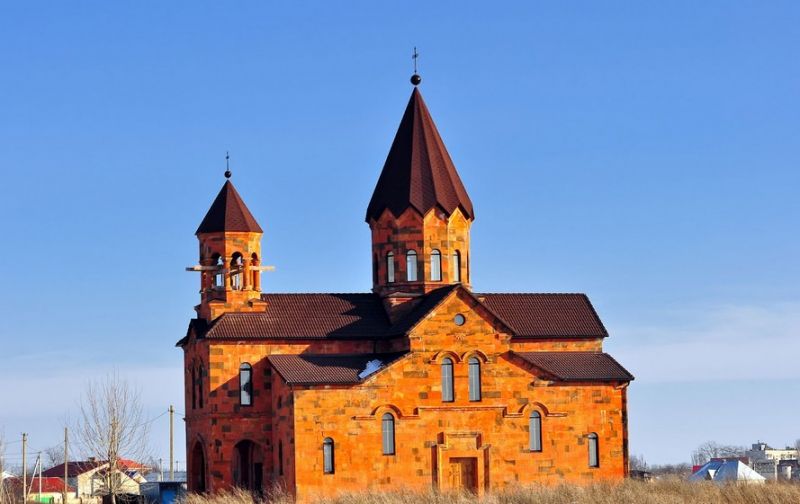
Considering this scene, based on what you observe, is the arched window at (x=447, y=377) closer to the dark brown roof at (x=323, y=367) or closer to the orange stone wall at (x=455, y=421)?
the orange stone wall at (x=455, y=421)

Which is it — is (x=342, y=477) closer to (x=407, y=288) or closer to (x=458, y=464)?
(x=458, y=464)

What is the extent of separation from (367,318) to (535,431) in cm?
665

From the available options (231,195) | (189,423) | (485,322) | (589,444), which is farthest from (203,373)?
(589,444)

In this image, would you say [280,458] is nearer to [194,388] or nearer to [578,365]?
[194,388]

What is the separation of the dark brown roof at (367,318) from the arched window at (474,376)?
1528 millimetres

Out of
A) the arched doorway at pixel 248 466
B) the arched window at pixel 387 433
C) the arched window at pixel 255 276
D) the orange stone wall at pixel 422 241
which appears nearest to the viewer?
the arched window at pixel 387 433

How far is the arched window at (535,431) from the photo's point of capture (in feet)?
154

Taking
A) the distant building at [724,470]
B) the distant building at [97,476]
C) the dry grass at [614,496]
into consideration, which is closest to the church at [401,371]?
the dry grass at [614,496]

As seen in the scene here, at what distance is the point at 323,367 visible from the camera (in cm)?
4616

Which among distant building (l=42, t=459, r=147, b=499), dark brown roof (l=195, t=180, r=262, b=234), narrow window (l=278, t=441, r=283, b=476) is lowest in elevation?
distant building (l=42, t=459, r=147, b=499)

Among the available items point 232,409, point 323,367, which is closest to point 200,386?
point 232,409

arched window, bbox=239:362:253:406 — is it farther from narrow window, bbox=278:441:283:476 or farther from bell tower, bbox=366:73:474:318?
bell tower, bbox=366:73:474:318

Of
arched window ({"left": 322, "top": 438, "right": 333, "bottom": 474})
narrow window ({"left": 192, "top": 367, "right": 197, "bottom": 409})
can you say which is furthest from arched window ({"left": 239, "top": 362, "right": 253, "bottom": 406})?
arched window ({"left": 322, "top": 438, "right": 333, "bottom": 474})

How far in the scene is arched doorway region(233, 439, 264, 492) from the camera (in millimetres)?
47312
